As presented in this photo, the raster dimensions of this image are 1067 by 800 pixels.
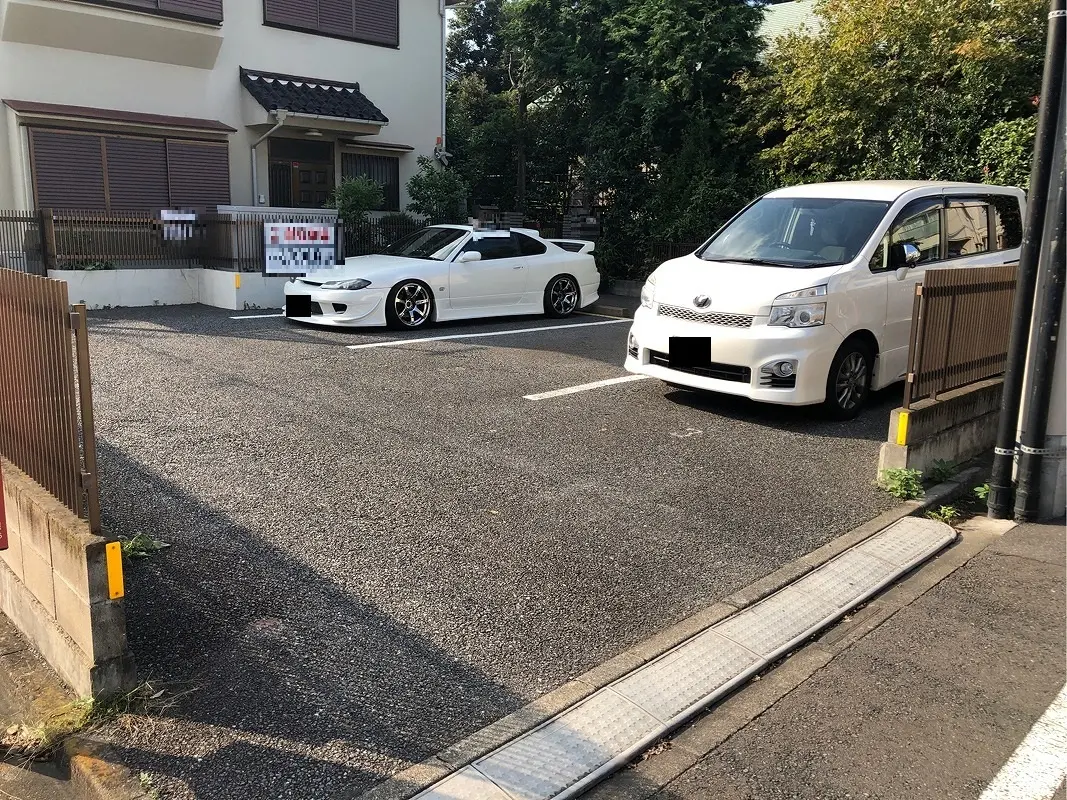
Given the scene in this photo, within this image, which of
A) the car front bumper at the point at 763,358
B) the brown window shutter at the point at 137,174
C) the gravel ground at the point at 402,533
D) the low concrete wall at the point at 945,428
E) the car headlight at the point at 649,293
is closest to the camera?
the gravel ground at the point at 402,533

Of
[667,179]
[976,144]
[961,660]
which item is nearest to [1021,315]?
[961,660]

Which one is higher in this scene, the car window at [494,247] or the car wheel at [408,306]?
the car window at [494,247]

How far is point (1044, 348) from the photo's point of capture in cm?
502

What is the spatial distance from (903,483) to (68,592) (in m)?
4.74

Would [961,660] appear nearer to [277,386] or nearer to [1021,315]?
[1021,315]

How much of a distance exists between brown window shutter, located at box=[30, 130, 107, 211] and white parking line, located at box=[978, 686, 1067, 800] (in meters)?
15.1

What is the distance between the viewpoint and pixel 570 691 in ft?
10.7

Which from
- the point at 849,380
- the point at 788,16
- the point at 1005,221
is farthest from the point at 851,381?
the point at 788,16

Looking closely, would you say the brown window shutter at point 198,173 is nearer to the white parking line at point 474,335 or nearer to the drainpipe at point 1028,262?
the white parking line at point 474,335

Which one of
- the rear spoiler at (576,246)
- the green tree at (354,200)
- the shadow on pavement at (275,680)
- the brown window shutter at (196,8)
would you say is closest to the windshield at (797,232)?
the shadow on pavement at (275,680)

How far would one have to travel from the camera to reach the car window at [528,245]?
39.5ft

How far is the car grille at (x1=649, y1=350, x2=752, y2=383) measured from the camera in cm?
675

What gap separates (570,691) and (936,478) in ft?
12.2

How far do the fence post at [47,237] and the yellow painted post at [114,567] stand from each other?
1106 cm
